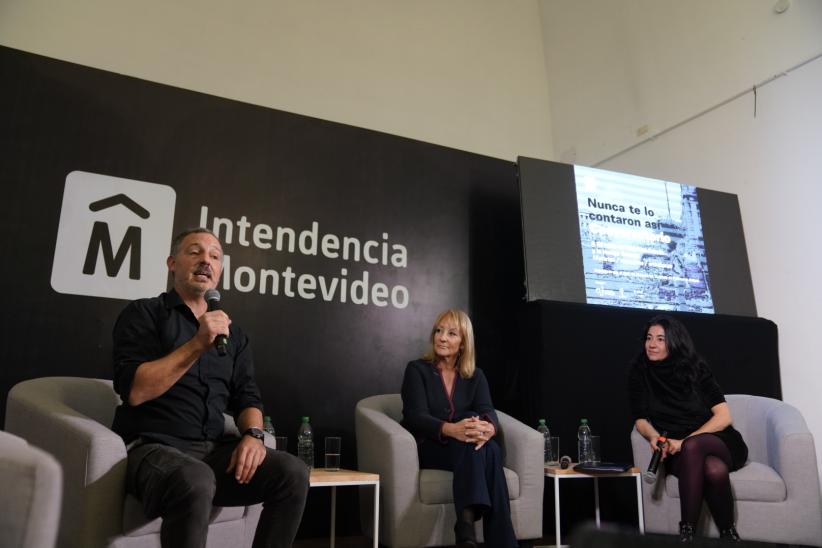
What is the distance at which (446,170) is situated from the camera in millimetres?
4668

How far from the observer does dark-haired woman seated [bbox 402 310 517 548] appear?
2.79 m

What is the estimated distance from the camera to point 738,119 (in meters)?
4.65

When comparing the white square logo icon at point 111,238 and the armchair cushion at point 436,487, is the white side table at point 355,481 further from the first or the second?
→ the white square logo icon at point 111,238

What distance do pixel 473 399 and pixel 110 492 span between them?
6.02 feet

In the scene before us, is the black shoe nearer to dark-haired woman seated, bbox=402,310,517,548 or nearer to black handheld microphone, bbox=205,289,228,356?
dark-haired woman seated, bbox=402,310,517,548

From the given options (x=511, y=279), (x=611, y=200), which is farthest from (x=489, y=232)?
(x=611, y=200)

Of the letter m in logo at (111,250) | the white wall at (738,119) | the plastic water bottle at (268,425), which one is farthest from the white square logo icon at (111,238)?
the white wall at (738,119)

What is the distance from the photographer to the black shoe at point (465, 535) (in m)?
2.69

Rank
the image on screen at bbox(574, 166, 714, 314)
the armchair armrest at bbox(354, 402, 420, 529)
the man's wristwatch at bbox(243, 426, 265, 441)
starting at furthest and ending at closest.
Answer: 1. the image on screen at bbox(574, 166, 714, 314)
2. the armchair armrest at bbox(354, 402, 420, 529)
3. the man's wristwatch at bbox(243, 426, 265, 441)

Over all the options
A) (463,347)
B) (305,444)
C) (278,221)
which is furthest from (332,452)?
(278,221)

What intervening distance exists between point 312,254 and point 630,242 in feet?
7.07

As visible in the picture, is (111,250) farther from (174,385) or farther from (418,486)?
(418,486)

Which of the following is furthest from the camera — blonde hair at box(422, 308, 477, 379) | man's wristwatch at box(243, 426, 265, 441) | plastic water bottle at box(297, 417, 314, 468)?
plastic water bottle at box(297, 417, 314, 468)

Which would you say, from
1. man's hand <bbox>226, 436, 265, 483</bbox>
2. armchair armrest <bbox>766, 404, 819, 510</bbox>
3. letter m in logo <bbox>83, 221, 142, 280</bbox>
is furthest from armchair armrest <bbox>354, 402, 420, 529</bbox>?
armchair armrest <bbox>766, 404, 819, 510</bbox>
